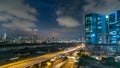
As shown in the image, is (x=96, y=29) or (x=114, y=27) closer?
(x=114, y=27)

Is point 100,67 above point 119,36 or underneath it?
underneath

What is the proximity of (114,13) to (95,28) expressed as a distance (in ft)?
108

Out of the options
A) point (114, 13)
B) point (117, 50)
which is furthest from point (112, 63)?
point (114, 13)

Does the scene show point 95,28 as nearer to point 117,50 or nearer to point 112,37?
point 112,37

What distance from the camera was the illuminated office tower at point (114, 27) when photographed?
161m

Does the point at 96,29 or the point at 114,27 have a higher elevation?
the point at 96,29

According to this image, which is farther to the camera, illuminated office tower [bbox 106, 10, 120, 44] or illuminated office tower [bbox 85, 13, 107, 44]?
illuminated office tower [bbox 85, 13, 107, 44]

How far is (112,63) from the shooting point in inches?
2729

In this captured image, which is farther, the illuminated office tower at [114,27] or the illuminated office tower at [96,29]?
the illuminated office tower at [96,29]

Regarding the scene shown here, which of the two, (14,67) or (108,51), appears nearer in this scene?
(14,67)

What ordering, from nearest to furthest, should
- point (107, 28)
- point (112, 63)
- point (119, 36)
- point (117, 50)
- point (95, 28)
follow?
point (112, 63), point (117, 50), point (119, 36), point (107, 28), point (95, 28)

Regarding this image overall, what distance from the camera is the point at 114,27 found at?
166 m

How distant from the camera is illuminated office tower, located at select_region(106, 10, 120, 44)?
527 ft

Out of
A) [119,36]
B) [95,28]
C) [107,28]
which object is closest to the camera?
[119,36]
